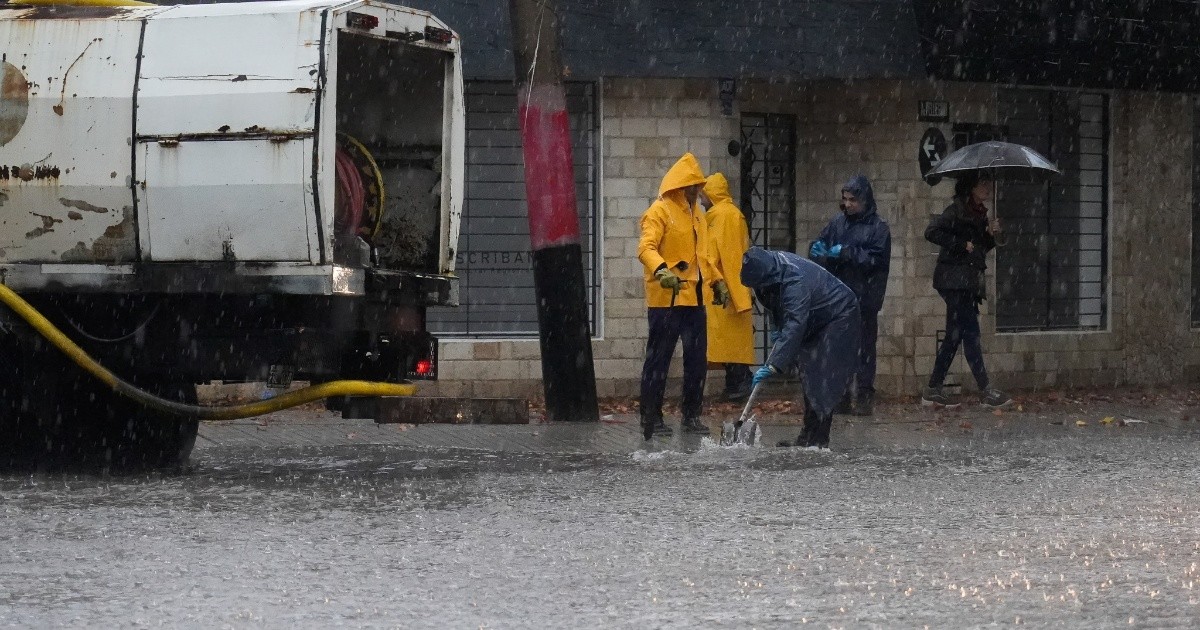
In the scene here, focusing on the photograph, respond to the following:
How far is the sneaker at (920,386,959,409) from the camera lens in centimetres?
1477

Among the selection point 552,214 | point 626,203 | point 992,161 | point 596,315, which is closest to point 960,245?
point 992,161

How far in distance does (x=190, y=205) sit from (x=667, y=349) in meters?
3.99

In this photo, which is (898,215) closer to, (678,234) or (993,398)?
(993,398)

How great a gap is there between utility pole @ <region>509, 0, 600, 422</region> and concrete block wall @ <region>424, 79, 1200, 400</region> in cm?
213

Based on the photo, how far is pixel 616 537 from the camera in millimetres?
7348

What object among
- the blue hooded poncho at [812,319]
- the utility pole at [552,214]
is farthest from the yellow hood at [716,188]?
the blue hooded poncho at [812,319]

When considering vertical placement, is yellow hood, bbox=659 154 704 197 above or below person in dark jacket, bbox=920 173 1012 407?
above

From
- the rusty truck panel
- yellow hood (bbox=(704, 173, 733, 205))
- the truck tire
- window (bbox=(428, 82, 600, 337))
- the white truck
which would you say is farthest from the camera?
window (bbox=(428, 82, 600, 337))

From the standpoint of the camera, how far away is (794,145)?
55.0 feet

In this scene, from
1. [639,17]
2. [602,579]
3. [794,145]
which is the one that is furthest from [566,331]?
[602,579]

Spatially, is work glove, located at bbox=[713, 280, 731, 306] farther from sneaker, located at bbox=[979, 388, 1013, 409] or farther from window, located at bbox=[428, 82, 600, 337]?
window, located at bbox=[428, 82, 600, 337]

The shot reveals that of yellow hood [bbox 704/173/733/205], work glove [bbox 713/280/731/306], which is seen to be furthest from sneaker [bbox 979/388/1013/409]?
work glove [bbox 713/280/731/306]

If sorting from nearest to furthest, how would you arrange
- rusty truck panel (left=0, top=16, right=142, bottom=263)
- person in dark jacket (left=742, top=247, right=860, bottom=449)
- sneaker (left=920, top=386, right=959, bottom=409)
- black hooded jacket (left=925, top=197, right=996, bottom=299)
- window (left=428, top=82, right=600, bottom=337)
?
1. rusty truck panel (left=0, top=16, right=142, bottom=263)
2. person in dark jacket (left=742, top=247, right=860, bottom=449)
3. black hooded jacket (left=925, top=197, right=996, bottom=299)
4. sneaker (left=920, top=386, right=959, bottom=409)
5. window (left=428, top=82, right=600, bottom=337)

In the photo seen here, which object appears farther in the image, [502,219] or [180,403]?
[502,219]
